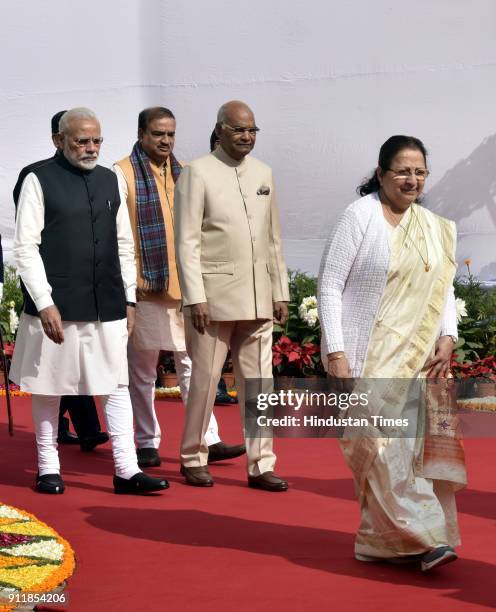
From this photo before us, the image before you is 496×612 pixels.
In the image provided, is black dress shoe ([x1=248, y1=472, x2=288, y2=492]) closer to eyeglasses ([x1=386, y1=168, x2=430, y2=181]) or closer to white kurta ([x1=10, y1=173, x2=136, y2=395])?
Result: white kurta ([x1=10, y1=173, x2=136, y2=395])

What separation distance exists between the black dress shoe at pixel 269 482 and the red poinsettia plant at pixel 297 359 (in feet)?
13.7

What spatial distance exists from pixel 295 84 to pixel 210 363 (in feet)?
23.4

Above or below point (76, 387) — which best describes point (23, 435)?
below

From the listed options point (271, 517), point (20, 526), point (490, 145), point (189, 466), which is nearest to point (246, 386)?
point (189, 466)

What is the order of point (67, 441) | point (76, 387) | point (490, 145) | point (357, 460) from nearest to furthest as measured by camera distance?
1. point (357, 460)
2. point (76, 387)
3. point (67, 441)
4. point (490, 145)

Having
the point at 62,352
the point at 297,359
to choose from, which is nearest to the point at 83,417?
the point at 62,352

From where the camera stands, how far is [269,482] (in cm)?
723

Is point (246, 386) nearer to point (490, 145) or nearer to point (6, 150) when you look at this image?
point (490, 145)

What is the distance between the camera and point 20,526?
240 inches

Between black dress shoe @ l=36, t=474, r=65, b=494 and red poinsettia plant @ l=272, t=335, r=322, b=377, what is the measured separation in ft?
14.5

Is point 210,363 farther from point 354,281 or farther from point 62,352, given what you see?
A: point 354,281

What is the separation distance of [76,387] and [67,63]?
837cm

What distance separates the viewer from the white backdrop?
1355 centimetres

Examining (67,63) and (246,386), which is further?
(67,63)
